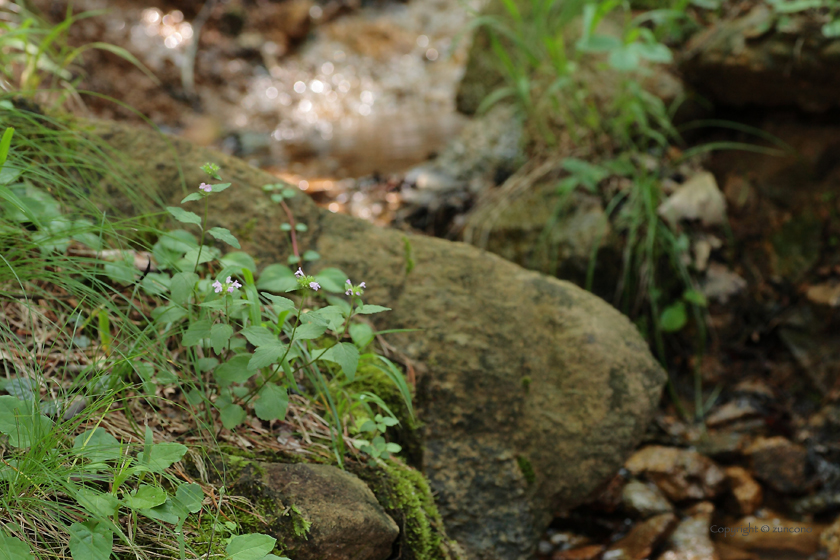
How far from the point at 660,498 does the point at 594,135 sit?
1.84 metres

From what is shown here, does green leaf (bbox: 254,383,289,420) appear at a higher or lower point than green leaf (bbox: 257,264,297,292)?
lower

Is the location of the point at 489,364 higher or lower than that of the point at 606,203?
lower

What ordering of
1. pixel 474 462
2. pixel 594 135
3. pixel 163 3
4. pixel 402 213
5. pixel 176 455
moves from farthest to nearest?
pixel 163 3, pixel 402 213, pixel 594 135, pixel 474 462, pixel 176 455

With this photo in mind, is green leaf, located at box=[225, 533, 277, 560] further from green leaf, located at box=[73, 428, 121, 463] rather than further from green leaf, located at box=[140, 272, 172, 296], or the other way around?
green leaf, located at box=[140, 272, 172, 296]

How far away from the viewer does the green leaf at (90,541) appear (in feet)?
3.22

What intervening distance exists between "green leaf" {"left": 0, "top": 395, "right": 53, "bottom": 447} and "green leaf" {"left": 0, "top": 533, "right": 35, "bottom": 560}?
170mm

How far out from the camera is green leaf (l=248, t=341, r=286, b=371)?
1.20 m

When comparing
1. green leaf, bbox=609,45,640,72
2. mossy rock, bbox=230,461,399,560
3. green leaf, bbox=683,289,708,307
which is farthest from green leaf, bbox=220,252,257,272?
green leaf, bbox=683,289,708,307

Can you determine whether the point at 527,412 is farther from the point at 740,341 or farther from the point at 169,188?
the point at 740,341

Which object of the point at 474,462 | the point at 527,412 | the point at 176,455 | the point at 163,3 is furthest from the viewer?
the point at 163,3

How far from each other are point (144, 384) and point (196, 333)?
15cm

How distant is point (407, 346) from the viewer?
194cm

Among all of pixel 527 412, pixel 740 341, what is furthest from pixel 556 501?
pixel 740 341

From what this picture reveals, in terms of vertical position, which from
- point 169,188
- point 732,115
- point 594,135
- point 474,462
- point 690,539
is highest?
point 732,115
